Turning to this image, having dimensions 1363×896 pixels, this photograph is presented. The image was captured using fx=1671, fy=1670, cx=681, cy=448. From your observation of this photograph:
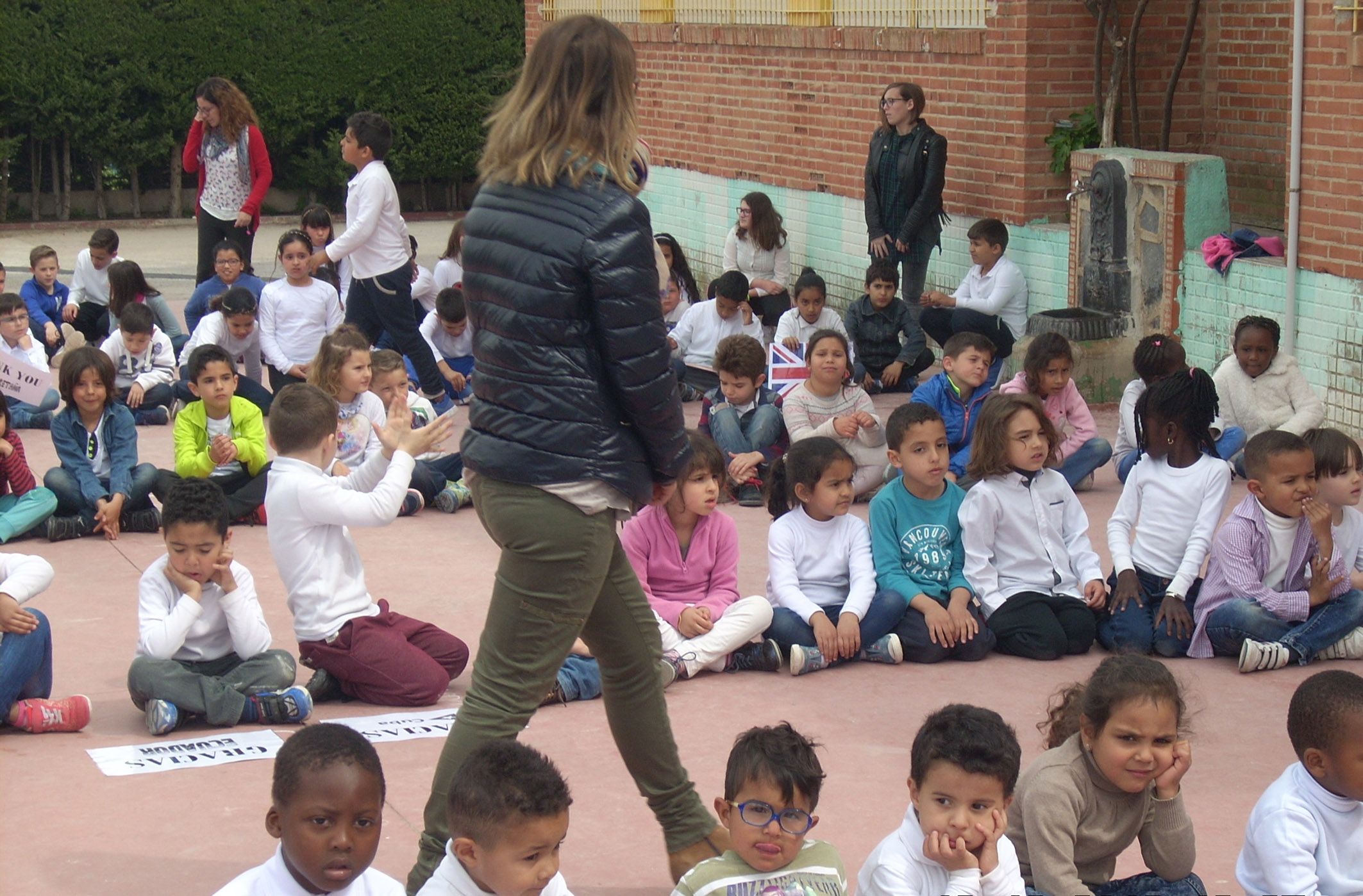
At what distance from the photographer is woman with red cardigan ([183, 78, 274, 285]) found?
1247 centimetres

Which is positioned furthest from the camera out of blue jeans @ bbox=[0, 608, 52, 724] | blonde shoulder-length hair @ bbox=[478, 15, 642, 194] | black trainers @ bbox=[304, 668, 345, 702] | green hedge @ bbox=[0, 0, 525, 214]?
green hedge @ bbox=[0, 0, 525, 214]

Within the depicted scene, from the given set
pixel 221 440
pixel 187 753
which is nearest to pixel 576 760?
→ pixel 187 753

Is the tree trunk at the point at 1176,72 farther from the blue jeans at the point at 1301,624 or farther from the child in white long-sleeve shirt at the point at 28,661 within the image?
the child in white long-sleeve shirt at the point at 28,661

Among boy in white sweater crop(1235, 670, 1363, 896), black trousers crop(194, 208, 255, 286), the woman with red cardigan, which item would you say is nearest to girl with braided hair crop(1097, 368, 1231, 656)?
boy in white sweater crop(1235, 670, 1363, 896)

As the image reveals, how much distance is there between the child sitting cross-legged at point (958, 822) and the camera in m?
3.52

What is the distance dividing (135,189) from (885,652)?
18.8m

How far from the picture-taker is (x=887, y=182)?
39.4 feet

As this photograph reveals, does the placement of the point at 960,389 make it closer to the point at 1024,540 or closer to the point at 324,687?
the point at 1024,540

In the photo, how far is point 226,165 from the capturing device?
1251cm

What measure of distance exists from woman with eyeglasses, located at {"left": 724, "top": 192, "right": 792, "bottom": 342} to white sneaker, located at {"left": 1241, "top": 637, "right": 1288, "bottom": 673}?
7.21m

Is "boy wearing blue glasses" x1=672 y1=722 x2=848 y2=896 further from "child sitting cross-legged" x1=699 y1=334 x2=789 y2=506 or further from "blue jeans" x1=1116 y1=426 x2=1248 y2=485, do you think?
"blue jeans" x1=1116 y1=426 x2=1248 y2=485

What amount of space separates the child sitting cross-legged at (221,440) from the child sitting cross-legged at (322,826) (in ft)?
15.7

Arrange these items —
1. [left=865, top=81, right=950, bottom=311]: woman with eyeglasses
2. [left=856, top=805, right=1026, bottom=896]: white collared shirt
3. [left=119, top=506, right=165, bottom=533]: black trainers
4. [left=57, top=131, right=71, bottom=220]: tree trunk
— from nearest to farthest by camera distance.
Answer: [left=856, top=805, right=1026, bottom=896]: white collared shirt → [left=119, top=506, right=165, bottom=533]: black trainers → [left=865, top=81, right=950, bottom=311]: woman with eyeglasses → [left=57, top=131, right=71, bottom=220]: tree trunk

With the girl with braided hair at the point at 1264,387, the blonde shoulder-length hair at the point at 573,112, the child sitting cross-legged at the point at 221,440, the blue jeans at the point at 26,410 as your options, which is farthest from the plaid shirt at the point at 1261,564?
the blue jeans at the point at 26,410
